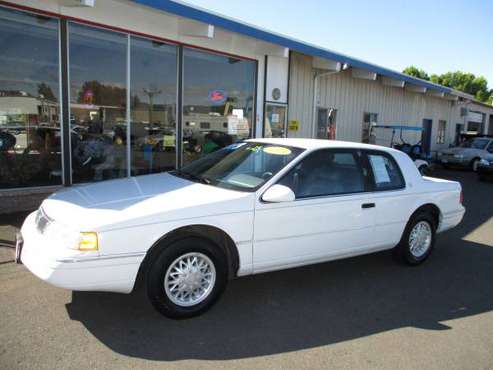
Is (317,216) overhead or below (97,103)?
below

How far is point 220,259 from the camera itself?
152 inches

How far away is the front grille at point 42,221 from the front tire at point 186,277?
94 centimetres

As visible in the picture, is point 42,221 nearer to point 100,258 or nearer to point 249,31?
point 100,258

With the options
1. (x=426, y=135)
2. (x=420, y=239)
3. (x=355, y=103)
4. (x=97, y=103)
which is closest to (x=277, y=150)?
(x=420, y=239)

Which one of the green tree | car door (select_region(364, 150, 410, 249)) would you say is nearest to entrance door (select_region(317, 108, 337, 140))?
car door (select_region(364, 150, 410, 249))

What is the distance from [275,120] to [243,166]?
769 centimetres

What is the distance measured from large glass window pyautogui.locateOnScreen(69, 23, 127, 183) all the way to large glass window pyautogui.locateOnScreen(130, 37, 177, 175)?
0.25 m

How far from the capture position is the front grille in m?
3.63

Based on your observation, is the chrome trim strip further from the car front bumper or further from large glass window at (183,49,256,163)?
large glass window at (183,49,256,163)

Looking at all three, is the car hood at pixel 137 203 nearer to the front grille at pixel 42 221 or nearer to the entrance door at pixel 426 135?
the front grille at pixel 42 221

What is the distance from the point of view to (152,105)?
30.5 ft

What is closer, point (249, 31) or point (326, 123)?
point (249, 31)

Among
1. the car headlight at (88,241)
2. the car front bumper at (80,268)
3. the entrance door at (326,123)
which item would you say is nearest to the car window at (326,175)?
the car front bumper at (80,268)

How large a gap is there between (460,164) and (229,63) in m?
13.2
